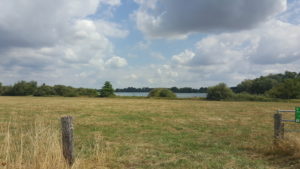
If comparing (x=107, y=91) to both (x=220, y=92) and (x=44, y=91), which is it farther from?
(x=220, y=92)

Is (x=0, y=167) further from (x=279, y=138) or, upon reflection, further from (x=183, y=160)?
(x=279, y=138)

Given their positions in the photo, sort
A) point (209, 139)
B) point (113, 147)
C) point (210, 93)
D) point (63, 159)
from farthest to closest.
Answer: point (210, 93) → point (209, 139) → point (113, 147) → point (63, 159)

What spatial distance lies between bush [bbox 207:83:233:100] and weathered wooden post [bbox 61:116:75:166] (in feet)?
176

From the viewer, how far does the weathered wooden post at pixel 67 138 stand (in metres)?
4.71

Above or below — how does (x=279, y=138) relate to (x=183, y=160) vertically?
above

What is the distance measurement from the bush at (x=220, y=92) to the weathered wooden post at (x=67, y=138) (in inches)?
2110

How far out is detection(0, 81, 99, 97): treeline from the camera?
7978 centimetres

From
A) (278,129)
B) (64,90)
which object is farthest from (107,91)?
(278,129)

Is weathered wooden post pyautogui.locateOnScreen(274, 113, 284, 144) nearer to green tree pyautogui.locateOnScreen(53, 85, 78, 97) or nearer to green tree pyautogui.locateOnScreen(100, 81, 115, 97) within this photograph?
green tree pyautogui.locateOnScreen(100, 81, 115, 97)

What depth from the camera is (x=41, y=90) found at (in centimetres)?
7925

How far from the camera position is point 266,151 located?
21.8 feet

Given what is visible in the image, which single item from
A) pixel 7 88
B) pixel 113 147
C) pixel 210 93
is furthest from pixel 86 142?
pixel 7 88

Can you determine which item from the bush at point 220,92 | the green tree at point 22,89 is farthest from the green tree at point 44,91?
the bush at point 220,92

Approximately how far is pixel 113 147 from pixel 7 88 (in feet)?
302
